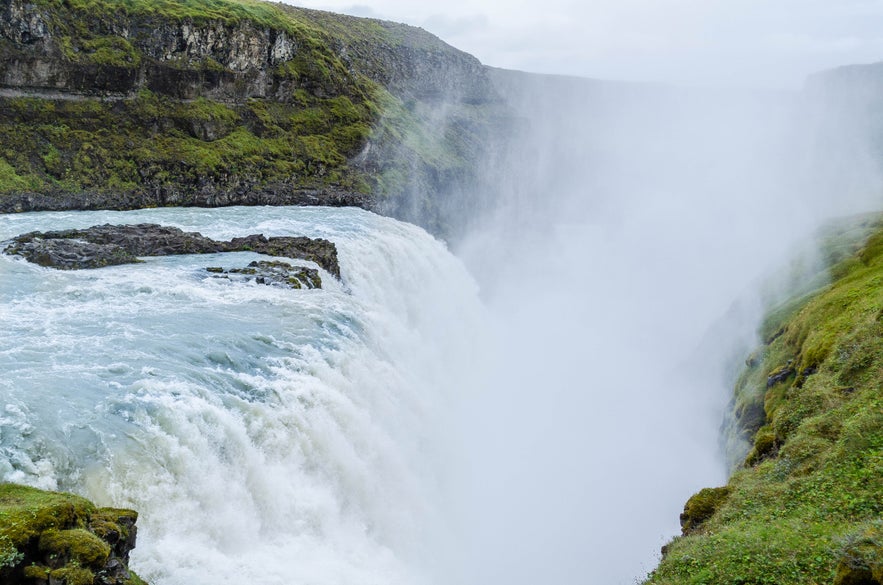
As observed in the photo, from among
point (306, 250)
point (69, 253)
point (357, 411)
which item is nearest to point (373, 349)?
point (357, 411)

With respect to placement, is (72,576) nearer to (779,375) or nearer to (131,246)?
(779,375)

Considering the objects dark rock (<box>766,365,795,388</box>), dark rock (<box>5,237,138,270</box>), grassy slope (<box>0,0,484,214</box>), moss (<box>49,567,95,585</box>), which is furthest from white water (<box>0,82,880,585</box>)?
grassy slope (<box>0,0,484,214</box>)

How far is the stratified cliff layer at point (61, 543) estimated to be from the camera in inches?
364

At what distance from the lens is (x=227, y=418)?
16.4 meters

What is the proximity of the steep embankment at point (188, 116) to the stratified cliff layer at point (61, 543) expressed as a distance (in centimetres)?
4138

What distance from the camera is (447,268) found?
47.7 metres

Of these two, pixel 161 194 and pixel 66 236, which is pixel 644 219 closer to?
pixel 161 194

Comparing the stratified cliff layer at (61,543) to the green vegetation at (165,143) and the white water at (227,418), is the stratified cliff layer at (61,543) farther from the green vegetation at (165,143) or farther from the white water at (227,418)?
the green vegetation at (165,143)

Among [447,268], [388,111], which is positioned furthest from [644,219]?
[447,268]

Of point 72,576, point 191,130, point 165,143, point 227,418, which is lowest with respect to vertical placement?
point 227,418

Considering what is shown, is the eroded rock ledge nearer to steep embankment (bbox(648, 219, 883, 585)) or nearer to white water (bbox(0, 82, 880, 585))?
white water (bbox(0, 82, 880, 585))

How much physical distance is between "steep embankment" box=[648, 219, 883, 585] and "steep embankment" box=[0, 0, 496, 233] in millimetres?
46847

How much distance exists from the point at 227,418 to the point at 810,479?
13.9m

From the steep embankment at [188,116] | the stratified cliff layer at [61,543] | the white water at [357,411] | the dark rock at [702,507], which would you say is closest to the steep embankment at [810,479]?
the dark rock at [702,507]
